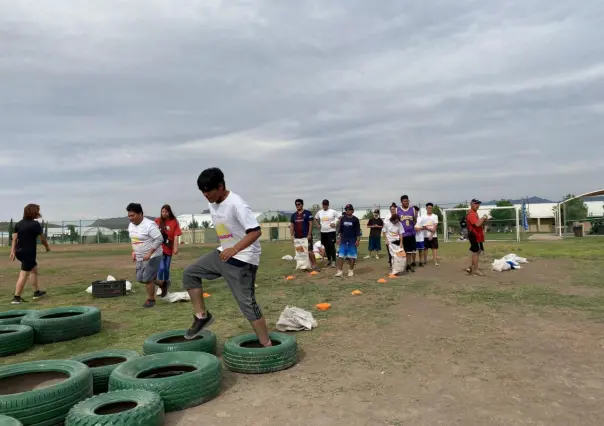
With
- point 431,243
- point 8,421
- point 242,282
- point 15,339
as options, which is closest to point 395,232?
point 431,243

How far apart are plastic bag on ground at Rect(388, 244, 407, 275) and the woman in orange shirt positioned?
5342mm

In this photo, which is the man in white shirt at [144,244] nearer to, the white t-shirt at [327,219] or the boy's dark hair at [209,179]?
the boy's dark hair at [209,179]

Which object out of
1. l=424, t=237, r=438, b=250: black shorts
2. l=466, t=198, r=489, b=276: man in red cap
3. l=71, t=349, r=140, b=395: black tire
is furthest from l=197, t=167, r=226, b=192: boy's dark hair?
l=424, t=237, r=438, b=250: black shorts

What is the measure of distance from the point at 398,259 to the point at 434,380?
7.47 meters

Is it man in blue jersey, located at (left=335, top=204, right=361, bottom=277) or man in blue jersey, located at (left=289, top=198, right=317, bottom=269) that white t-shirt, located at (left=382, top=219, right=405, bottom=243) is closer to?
man in blue jersey, located at (left=335, top=204, right=361, bottom=277)

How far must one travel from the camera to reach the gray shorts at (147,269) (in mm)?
7676

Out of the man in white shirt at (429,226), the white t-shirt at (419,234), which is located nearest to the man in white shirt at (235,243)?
the white t-shirt at (419,234)

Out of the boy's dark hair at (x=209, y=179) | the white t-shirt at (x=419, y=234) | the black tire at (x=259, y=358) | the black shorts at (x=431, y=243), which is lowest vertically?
the black tire at (x=259, y=358)

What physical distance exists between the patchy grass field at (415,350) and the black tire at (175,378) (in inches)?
5.4

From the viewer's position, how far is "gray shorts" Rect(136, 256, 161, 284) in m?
7.68

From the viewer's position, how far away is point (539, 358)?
4.55 m

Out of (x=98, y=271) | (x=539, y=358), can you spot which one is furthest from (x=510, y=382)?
(x=98, y=271)

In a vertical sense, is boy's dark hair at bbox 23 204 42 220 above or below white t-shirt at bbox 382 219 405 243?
above

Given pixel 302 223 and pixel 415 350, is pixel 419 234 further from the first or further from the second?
pixel 415 350
